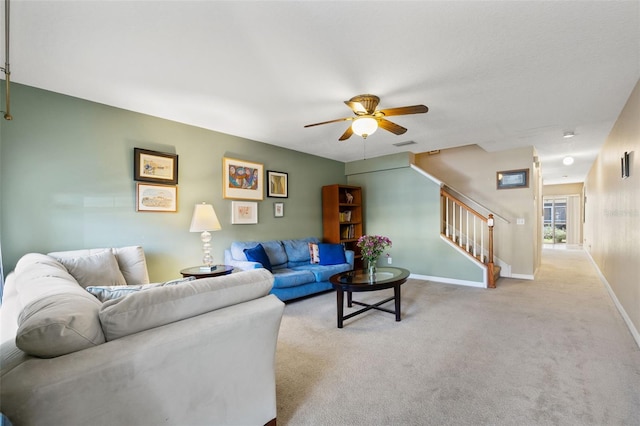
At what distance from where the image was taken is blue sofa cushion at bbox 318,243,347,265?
4750 millimetres

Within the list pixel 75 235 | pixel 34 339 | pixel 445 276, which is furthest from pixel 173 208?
pixel 445 276

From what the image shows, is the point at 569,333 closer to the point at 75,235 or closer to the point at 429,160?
the point at 429,160

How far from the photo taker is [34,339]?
92 centimetres

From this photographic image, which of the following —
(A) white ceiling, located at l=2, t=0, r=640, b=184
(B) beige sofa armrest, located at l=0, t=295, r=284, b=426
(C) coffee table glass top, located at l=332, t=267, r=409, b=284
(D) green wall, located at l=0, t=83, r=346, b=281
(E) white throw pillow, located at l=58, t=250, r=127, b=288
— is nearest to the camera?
(B) beige sofa armrest, located at l=0, t=295, r=284, b=426

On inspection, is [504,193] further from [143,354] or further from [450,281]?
[143,354]

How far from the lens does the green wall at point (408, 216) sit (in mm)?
5262

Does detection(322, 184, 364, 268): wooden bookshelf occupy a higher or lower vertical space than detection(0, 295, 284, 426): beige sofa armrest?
higher

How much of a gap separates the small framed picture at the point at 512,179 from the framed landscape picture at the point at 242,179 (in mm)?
4497

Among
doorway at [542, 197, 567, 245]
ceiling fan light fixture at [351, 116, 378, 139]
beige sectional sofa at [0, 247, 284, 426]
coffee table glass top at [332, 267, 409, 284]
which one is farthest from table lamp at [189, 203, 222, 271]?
doorway at [542, 197, 567, 245]

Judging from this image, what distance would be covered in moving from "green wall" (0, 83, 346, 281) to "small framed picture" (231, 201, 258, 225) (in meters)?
0.08

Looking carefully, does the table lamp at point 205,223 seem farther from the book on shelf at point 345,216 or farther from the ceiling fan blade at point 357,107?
the book on shelf at point 345,216

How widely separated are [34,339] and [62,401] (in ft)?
0.70

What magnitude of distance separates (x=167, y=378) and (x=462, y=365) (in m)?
2.17

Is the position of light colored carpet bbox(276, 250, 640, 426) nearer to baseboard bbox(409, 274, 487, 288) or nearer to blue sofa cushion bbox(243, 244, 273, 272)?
blue sofa cushion bbox(243, 244, 273, 272)
